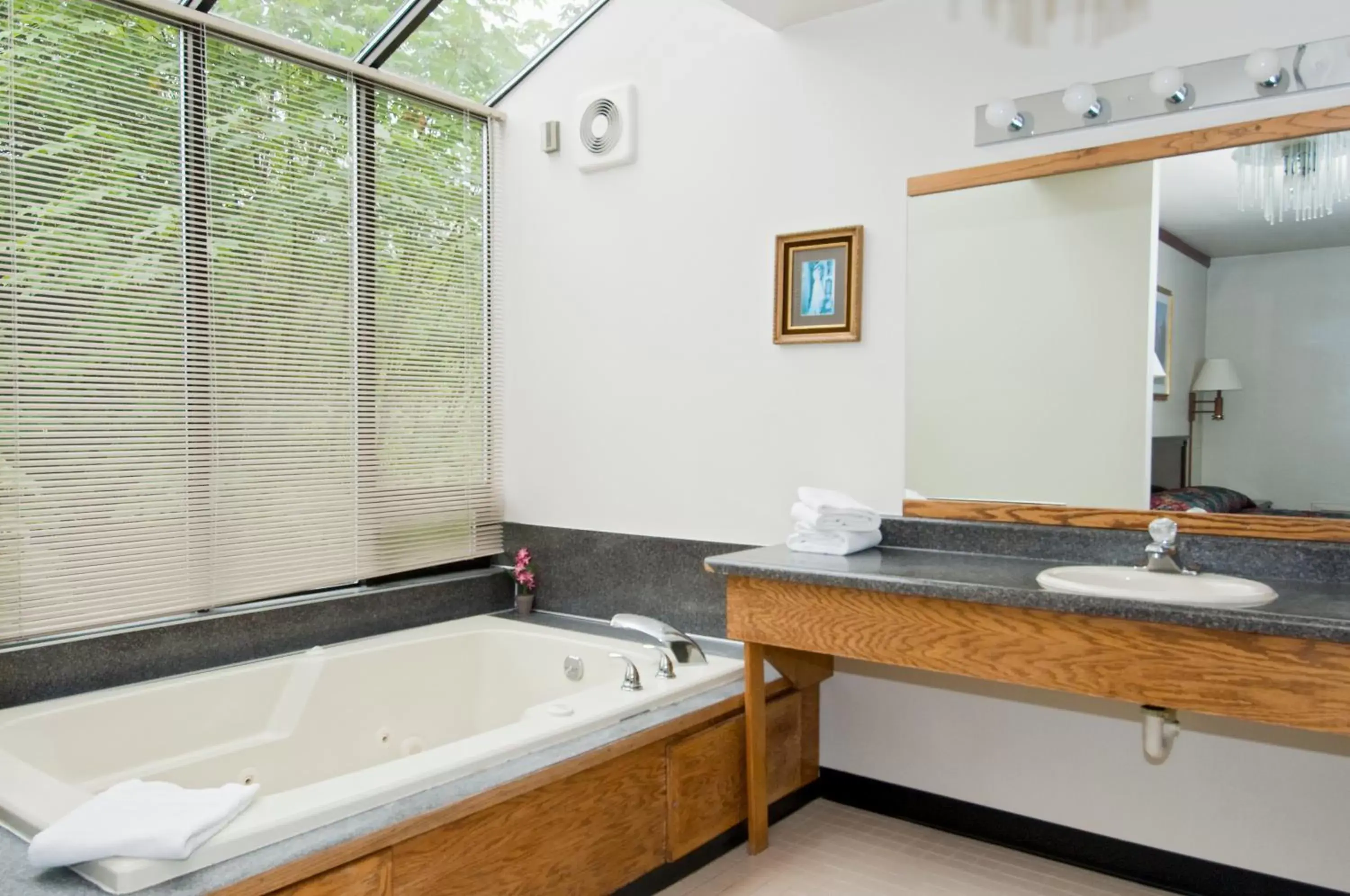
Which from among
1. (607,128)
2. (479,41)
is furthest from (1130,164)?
(479,41)

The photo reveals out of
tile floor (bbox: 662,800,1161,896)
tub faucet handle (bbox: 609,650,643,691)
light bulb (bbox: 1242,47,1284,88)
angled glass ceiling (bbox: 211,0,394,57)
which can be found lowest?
tile floor (bbox: 662,800,1161,896)

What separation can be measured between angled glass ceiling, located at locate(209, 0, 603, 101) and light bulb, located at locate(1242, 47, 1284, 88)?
211 cm

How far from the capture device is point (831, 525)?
8.17 feet

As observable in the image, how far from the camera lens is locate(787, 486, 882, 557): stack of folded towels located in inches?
97.8

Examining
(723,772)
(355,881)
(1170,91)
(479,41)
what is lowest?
(723,772)

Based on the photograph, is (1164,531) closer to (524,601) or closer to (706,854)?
(706,854)

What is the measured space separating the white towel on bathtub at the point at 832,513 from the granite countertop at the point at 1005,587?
0.26 feet

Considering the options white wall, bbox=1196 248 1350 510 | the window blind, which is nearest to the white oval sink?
white wall, bbox=1196 248 1350 510

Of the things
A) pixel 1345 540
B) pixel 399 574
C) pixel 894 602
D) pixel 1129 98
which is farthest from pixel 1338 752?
pixel 399 574

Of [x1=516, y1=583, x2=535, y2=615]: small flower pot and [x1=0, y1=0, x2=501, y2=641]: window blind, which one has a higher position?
[x1=0, y1=0, x2=501, y2=641]: window blind

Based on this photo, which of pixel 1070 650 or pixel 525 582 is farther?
pixel 525 582

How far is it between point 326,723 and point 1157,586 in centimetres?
223

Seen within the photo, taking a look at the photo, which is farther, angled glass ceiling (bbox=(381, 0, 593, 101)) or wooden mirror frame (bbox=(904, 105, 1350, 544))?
angled glass ceiling (bbox=(381, 0, 593, 101))

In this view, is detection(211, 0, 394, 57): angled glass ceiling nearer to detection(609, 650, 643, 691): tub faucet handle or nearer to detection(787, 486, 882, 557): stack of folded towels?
detection(787, 486, 882, 557): stack of folded towels
